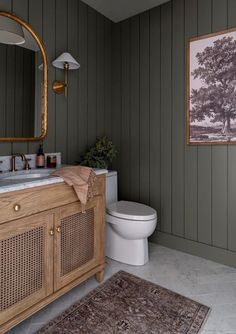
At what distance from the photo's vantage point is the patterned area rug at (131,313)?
1418 mm

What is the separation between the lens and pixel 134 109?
267cm

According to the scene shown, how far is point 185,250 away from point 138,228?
0.69 meters

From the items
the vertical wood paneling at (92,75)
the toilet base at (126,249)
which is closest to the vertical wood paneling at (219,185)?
the toilet base at (126,249)

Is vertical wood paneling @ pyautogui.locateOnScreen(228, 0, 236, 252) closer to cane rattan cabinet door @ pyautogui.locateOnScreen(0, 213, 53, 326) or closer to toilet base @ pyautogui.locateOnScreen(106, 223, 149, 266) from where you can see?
toilet base @ pyautogui.locateOnScreen(106, 223, 149, 266)

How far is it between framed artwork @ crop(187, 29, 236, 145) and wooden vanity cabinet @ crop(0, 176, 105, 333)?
1.07 meters

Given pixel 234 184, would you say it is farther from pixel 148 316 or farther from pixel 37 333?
pixel 37 333

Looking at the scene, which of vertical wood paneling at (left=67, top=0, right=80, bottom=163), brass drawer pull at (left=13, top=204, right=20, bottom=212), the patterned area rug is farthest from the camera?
vertical wood paneling at (left=67, top=0, right=80, bottom=163)

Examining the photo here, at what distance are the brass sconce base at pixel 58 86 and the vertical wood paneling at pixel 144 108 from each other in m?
0.83

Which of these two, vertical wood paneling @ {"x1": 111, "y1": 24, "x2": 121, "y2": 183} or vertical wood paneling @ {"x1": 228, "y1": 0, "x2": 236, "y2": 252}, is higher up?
vertical wood paneling @ {"x1": 111, "y1": 24, "x2": 121, "y2": 183}

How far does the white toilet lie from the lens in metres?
2.02

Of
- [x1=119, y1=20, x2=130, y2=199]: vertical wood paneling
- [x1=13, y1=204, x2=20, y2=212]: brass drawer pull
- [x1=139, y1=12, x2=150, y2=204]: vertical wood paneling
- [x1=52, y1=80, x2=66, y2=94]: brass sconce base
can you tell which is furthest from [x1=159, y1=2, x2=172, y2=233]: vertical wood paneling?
[x1=13, y1=204, x2=20, y2=212]: brass drawer pull

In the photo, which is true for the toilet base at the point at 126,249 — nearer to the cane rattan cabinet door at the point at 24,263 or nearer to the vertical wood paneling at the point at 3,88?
the cane rattan cabinet door at the point at 24,263

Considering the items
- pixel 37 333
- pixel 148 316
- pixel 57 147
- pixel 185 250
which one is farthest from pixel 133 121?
pixel 37 333

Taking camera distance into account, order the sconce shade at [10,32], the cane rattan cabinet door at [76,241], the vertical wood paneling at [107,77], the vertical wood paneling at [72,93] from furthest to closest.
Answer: the vertical wood paneling at [107,77] → the vertical wood paneling at [72,93] → the sconce shade at [10,32] → the cane rattan cabinet door at [76,241]
